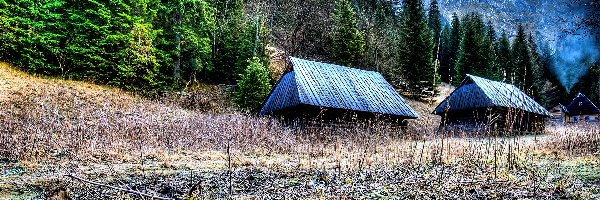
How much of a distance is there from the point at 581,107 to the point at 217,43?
46944 millimetres

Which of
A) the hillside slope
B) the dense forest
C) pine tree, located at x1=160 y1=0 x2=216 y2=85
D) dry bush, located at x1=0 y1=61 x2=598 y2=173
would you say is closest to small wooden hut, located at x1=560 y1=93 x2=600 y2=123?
the dense forest

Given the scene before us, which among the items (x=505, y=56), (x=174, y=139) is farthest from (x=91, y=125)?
(x=505, y=56)

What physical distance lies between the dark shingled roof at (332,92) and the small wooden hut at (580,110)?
4042 centimetres

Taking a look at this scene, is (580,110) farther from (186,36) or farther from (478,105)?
(186,36)

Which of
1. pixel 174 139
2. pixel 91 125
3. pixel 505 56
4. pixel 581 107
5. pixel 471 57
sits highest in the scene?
pixel 505 56

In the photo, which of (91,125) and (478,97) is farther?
(478,97)

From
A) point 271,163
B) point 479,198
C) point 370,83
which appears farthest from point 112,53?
point 479,198

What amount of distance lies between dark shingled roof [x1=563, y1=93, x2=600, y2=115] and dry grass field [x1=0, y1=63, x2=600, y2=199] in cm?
4922

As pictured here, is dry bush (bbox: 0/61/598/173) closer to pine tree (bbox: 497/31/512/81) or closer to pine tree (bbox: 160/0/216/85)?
pine tree (bbox: 160/0/216/85)

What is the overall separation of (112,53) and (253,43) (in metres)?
10.5

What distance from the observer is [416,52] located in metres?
43.6

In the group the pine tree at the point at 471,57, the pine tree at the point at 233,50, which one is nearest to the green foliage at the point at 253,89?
the pine tree at the point at 233,50

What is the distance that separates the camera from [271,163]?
35.7 feet

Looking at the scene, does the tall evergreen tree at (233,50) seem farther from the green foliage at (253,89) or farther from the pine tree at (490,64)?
the pine tree at (490,64)
